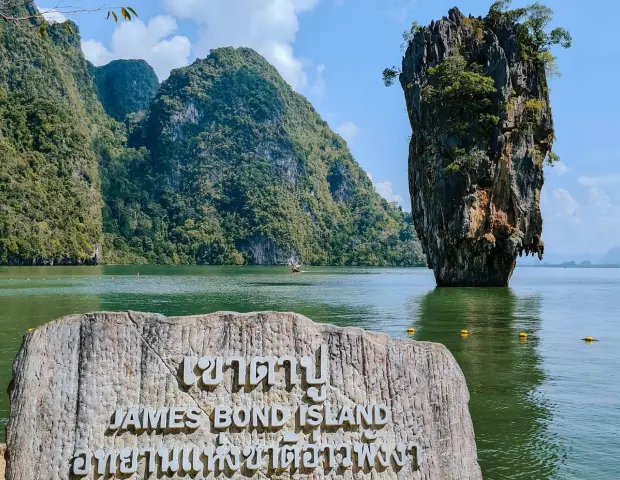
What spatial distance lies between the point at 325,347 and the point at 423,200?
31.6m

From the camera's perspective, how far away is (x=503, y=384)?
30.8 feet

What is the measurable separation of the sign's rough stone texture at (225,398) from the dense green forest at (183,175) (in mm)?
79089

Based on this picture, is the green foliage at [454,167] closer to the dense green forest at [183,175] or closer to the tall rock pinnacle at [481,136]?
the tall rock pinnacle at [481,136]

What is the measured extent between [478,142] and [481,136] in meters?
0.34

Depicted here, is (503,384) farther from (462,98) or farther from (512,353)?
(462,98)

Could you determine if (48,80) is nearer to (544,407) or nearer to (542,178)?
(542,178)

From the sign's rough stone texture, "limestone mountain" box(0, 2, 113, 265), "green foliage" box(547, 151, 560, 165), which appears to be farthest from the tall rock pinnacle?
"limestone mountain" box(0, 2, 113, 265)

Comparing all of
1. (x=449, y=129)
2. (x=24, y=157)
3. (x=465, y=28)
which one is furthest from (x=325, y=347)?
(x=24, y=157)

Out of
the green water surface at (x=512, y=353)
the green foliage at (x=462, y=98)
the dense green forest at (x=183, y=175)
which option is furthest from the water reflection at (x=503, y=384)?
the dense green forest at (x=183, y=175)

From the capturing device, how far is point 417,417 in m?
4.31

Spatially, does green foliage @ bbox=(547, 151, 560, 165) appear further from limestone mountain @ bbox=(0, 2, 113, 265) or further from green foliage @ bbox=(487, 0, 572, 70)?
limestone mountain @ bbox=(0, 2, 113, 265)

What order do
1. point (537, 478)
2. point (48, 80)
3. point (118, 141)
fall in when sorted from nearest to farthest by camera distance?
point (537, 478) → point (48, 80) → point (118, 141)

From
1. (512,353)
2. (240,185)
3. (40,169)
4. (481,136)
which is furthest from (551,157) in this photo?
(240,185)

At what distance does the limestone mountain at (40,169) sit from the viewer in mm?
80225
